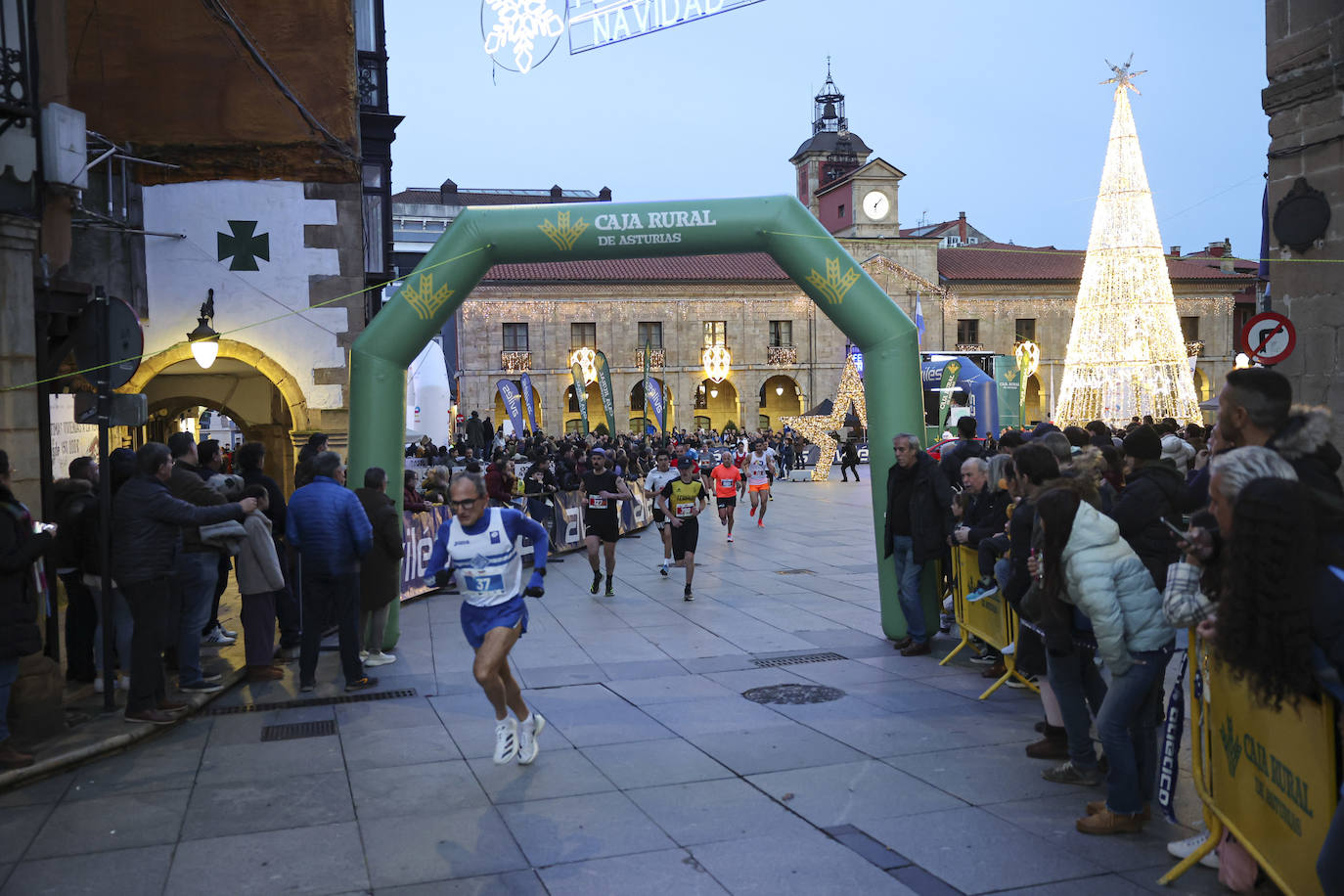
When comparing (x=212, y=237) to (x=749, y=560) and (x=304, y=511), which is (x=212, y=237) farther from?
(x=749, y=560)

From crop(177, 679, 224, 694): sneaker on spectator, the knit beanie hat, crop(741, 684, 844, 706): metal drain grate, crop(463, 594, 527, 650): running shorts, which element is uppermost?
the knit beanie hat

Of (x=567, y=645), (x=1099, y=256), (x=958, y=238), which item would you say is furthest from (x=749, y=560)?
(x=958, y=238)

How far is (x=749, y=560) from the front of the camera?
51.4 feet

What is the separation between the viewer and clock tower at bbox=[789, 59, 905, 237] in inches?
2338

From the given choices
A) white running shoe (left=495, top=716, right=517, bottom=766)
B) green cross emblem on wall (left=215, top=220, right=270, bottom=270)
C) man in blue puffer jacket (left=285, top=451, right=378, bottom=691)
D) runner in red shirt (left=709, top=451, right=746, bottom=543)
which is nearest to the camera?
white running shoe (left=495, top=716, right=517, bottom=766)

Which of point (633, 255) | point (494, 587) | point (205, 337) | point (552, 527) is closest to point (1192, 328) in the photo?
point (552, 527)

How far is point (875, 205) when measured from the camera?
59.6m

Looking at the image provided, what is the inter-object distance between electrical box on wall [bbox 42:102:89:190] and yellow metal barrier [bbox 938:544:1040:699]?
23.3 feet

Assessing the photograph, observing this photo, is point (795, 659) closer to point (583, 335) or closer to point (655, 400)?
point (655, 400)

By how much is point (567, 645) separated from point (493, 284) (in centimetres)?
4792

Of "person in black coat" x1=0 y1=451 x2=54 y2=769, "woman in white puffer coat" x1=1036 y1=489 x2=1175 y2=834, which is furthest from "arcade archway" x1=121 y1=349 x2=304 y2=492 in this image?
"woman in white puffer coat" x1=1036 y1=489 x2=1175 y2=834

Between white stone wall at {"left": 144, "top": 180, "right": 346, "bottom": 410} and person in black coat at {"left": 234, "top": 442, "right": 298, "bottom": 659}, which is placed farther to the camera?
white stone wall at {"left": 144, "top": 180, "right": 346, "bottom": 410}

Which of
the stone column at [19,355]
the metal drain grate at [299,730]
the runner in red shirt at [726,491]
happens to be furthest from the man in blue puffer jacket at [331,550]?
the runner in red shirt at [726,491]

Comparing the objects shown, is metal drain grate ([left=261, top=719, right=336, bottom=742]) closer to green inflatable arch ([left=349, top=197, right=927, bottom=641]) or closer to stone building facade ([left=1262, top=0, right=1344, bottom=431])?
green inflatable arch ([left=349, top=197, right=927, bottom=641])
